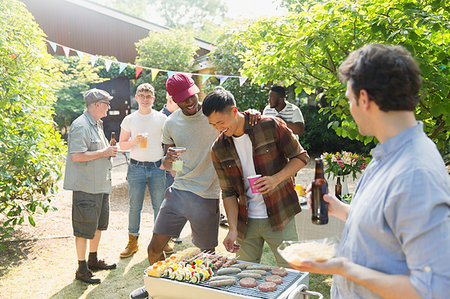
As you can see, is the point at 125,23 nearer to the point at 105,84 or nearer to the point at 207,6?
the point at 105,84

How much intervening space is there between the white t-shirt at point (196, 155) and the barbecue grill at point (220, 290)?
1.14 m

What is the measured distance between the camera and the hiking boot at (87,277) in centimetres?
439

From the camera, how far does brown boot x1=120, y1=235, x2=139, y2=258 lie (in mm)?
5160

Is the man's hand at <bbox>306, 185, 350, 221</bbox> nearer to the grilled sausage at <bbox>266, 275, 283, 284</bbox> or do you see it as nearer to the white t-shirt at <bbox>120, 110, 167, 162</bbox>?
the grilled sausage at <bbox>266, 275, 283, 284</bbox>

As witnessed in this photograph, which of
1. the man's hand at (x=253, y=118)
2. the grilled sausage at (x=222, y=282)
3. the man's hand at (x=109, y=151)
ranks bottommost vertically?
the grilled sausage at (x=222, y=282)

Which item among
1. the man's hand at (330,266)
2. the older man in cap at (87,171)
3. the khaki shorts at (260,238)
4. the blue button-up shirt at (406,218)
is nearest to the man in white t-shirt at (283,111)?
the older man in cap at (87,171)

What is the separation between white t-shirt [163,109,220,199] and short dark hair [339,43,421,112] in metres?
2.48

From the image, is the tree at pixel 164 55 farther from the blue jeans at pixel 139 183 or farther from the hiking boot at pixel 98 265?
the hiking boot at pixel 98 265

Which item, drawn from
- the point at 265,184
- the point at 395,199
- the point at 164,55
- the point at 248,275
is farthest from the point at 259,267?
the point at 164,55

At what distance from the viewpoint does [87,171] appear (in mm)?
4320

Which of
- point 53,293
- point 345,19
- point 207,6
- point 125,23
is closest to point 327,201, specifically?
point 345,19

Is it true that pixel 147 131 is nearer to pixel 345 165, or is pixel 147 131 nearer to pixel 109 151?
pixel 109 151

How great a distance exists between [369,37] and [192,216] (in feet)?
7.44

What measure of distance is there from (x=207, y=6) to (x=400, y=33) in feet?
149
